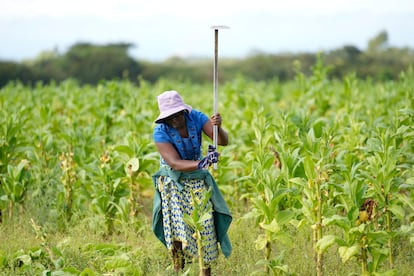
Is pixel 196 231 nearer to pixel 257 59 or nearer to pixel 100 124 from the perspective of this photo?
pixel 100 124

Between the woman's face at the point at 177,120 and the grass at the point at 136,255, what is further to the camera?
the grass at the point at 136,255

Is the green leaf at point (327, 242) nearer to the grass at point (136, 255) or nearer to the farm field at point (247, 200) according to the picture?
the farm field at point (247, 200)

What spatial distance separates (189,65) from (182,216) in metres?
34.0

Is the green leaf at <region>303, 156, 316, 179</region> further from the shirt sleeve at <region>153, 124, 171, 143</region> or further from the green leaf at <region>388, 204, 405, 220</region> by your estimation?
the shirt sleeve at <region>153, 124, 171, 143</region>

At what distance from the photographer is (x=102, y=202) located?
266 inches

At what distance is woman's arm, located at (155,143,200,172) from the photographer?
197 inches

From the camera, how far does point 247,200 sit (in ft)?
25.7

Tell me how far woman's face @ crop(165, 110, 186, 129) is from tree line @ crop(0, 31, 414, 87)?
21.8 metres

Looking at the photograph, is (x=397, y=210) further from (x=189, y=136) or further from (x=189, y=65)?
(x=189, y=65)

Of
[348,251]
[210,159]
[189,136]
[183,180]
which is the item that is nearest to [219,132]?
[189,136]

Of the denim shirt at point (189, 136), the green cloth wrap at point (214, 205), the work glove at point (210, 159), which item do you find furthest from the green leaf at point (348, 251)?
the denim shirt at point (189, 136)

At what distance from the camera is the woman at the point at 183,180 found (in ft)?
16.8

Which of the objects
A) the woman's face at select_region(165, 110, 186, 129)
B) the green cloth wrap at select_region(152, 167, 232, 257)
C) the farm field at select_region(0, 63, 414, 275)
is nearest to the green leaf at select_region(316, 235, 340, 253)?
the farm field at select_region(0, 63, 414, 275)

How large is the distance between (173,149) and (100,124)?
4.50 metres
